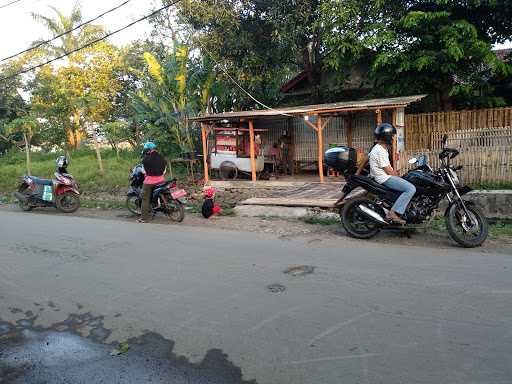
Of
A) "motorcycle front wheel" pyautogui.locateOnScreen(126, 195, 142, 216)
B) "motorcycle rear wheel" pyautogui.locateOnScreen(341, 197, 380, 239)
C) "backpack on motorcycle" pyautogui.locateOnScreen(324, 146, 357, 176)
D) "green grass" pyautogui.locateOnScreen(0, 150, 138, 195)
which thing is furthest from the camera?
"green grass" pyautogui.locateOnScreen(0, 150, 138, 195)

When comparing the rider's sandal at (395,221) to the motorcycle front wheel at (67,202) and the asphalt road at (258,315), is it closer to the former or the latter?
the asphalt road at (258,315)

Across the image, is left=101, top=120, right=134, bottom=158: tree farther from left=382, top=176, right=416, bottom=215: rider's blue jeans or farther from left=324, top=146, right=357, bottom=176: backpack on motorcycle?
left=382, top=176, right=416, bottom=215: rider's blue jeans

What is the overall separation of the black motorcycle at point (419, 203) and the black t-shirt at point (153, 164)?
3.90 m

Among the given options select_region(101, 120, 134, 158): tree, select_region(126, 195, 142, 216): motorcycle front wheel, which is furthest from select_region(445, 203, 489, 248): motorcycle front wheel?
select_region(101, 120, 134, 158): tree

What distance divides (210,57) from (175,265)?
1158 cm

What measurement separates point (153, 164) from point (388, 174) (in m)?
5.03

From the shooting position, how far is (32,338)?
3.81m

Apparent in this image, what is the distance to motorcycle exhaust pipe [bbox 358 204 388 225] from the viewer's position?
21.8 feet

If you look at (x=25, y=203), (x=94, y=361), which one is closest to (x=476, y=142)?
Answer: (x=94, y=361)

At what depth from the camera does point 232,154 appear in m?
14.4

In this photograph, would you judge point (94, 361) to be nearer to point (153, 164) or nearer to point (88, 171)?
point (153, 164)

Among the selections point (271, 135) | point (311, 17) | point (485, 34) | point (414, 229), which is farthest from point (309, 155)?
point (414, 229)

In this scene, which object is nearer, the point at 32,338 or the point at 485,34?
the point at 32,338

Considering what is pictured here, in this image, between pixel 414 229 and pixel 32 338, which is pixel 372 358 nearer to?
pixel 32 338
